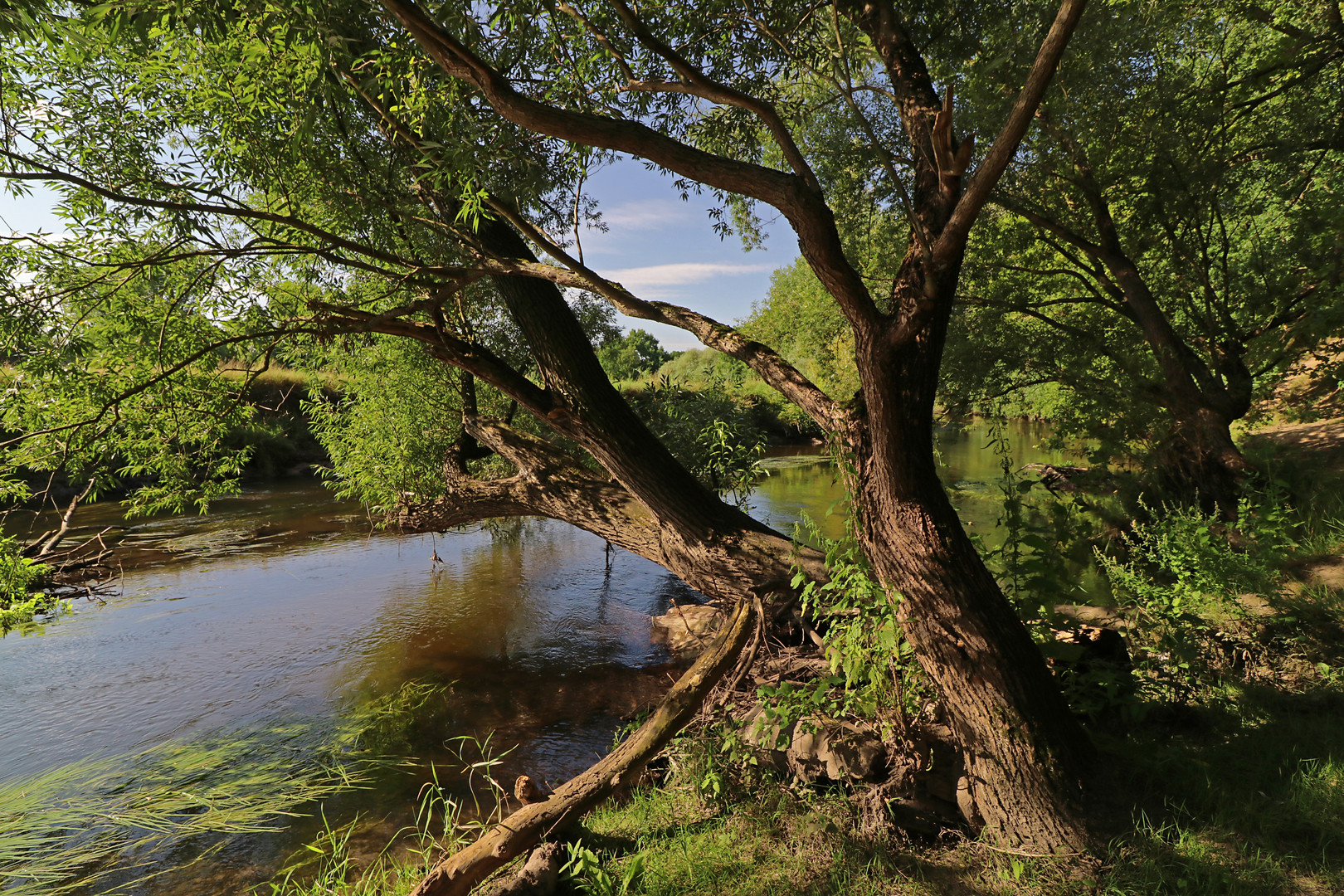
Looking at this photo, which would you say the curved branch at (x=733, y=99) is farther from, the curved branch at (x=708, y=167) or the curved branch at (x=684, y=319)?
the curved branch at (x=684, y=319)

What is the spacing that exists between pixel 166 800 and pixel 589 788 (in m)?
4.04

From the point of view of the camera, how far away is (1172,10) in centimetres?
713

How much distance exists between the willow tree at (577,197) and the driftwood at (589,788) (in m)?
1.13

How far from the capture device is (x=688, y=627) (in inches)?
287

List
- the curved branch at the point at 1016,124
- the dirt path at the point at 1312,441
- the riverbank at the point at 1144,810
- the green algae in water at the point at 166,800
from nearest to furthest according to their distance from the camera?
the curved branch at the point at 1016,124 → the riverbank at the point at 1144,810 → the green algae in water at the point at 166,800 → the dirt path at the point at 1312,441

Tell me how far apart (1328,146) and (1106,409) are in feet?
11.8

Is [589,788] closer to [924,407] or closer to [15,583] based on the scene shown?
[924,407]

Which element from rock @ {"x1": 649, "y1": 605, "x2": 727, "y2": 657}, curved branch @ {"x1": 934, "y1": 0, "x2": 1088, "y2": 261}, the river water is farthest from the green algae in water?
curved branch @ {"x1": 934, "y1": 0, "x2": 1088, "y2": 261}

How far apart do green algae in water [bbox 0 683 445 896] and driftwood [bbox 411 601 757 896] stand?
250 cm

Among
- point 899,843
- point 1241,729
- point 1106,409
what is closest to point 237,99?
point 899,843

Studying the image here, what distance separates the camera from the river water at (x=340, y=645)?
5926 mm

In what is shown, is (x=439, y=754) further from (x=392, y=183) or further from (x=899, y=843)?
(x=392, y=183)

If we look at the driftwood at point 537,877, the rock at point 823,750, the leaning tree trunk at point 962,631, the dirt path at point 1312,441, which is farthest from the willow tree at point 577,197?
the dirt path at point 1312,441

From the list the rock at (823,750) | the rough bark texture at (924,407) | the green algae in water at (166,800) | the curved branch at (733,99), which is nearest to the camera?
the rough bark texture at (924,407)
